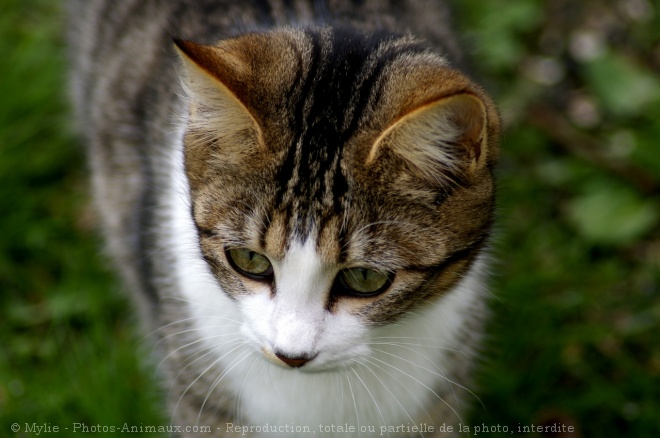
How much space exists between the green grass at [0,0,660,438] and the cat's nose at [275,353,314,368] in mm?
893

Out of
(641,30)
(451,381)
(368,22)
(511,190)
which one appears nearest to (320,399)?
(451,381)

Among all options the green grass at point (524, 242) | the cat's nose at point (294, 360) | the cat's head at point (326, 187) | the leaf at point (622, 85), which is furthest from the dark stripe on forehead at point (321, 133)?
the leaf at point (622, 85)

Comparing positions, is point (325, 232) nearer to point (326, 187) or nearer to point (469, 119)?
point (326, 187)

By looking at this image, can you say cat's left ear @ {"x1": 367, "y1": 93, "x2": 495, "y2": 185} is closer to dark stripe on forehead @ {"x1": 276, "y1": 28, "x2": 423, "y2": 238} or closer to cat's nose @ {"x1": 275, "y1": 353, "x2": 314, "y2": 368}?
dark stripe on forehead @ {"x1": 276, "y1": 28, "x2": 423, "y2": 238}

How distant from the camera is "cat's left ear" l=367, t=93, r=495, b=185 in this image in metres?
1.56

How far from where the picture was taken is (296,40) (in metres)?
1.89

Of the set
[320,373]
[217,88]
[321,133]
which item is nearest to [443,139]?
[321,133]

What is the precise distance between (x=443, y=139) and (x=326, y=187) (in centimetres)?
26

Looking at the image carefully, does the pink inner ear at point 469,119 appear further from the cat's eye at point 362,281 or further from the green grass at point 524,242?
the green grass at point 524,242

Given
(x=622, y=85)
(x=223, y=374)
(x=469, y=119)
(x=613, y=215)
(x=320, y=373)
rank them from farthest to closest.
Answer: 1. (x=622, y=85)
2. (x=613, y=215)
3. (x=223, y=374)
4. (x=320, y=373)
5. (x=469, y=119)

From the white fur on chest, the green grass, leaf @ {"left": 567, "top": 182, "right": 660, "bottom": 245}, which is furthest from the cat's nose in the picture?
leaf @ {"left": 567, "top": 182, "right": 660, "bottom": 245}

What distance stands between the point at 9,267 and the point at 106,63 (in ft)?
2.65

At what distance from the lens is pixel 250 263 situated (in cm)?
181

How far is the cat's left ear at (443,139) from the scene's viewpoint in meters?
1.56
